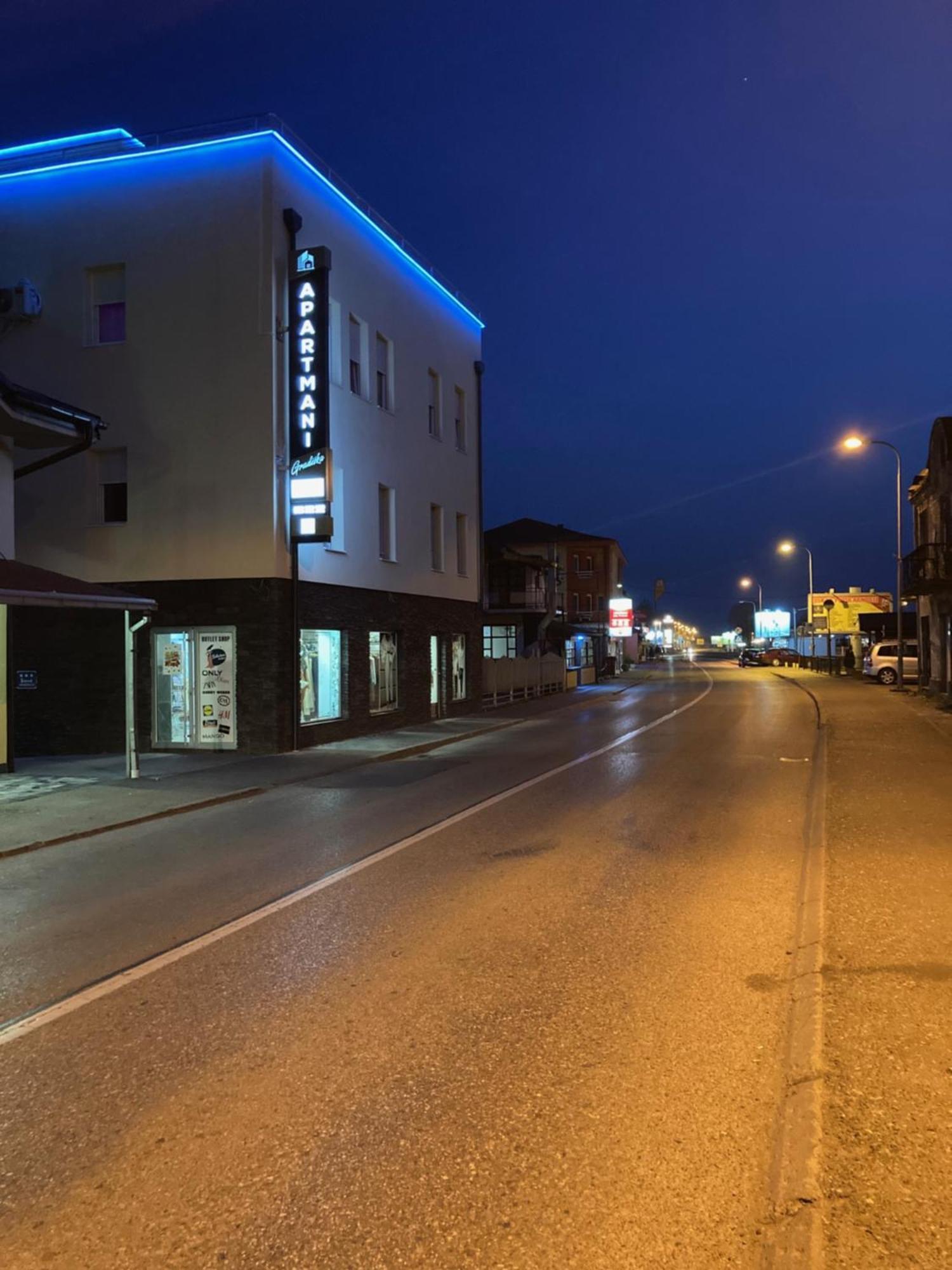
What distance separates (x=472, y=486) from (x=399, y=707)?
26.7 feet

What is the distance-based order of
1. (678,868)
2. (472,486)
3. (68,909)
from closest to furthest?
(68,909) < (678,868) < (472,486)

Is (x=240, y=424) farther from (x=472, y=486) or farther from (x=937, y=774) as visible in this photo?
(x=937, y=774)

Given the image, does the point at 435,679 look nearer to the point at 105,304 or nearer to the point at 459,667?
the point at 459,667

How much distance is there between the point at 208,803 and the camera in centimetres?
1206

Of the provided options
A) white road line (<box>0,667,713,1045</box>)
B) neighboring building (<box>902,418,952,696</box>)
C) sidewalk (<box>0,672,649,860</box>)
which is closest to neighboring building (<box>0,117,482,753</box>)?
sidewalk (<box>0,672,649,860</box>)

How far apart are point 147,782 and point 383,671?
8.68 meters

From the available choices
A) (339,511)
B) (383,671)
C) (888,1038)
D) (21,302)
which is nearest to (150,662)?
(339,511)

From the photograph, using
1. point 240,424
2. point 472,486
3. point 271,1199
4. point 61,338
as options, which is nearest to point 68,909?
point 271,1199

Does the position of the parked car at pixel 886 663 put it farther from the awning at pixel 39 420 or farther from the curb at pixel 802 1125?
the curb at pixel 802 1125

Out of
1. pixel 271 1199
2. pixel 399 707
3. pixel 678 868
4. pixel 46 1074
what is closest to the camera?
pixel 271 1199

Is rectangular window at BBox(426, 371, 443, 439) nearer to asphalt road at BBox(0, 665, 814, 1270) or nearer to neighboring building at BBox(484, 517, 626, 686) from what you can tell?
asphalt road at BBox(0, 665, 814, 1270)

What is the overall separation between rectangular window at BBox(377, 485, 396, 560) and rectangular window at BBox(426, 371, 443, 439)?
3380mm

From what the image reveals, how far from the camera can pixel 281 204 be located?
57.5 ft

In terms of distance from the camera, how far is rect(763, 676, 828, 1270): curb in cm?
292
